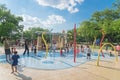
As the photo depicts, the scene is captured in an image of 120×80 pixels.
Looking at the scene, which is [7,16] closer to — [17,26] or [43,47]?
[17,26]

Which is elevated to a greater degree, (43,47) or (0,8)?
(0,8)

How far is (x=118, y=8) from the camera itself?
44.3 meters

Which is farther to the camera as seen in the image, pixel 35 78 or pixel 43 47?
pixel 43 47

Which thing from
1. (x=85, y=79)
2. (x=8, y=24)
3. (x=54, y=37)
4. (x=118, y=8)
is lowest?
(x=85, y=79)

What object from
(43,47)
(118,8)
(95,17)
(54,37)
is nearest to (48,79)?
(43,47)

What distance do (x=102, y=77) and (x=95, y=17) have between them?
47.6 metres

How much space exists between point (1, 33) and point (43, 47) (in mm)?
20363

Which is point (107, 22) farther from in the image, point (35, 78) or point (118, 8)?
point (35, 78)

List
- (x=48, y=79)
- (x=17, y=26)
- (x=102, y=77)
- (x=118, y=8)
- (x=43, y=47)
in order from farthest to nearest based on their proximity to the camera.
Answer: (x=17, y=26) < (x=118, y=8) < (x=43, y=47) < (x=102, y=77) < (x=48, y=79)

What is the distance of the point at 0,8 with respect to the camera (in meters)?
49.4

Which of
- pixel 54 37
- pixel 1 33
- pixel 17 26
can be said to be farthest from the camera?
pixel 17 26

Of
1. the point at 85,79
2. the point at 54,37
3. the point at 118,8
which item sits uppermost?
the point at 118,8

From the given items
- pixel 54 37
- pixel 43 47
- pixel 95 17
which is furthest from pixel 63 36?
pixel 95 17

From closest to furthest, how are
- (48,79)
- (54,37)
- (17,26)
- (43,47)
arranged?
(48,79), (43,47), (54,37), (17,26)
